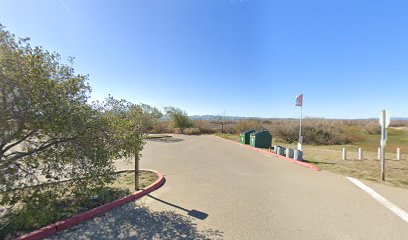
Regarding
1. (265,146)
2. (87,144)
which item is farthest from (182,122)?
(87,144)

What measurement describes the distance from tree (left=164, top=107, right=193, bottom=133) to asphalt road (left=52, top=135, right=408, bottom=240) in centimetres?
2519

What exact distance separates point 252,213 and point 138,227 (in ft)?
7.34

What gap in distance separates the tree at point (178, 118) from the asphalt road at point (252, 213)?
25.2 metres

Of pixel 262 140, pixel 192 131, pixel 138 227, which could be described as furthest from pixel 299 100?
pixel 192 131

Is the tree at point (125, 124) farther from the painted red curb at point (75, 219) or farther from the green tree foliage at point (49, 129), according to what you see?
the painted red curb at point (75, 219)

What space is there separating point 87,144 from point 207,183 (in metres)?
3.57

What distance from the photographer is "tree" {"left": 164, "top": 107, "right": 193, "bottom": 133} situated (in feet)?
102

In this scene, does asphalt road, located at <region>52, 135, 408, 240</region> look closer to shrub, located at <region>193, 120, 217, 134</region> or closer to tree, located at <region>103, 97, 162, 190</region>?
tree, located at <region>103, 97, 162, 190</region>

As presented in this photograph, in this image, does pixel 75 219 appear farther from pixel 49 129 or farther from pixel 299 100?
pixel 299 100

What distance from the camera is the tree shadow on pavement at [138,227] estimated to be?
3164mm

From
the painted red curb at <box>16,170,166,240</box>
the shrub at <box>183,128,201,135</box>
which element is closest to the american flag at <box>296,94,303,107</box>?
the painted red curb at <box>16,170,166,240</box>

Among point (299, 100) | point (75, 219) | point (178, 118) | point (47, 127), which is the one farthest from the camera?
point (178, 118)

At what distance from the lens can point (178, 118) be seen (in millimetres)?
31375

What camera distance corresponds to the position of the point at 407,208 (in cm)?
446
